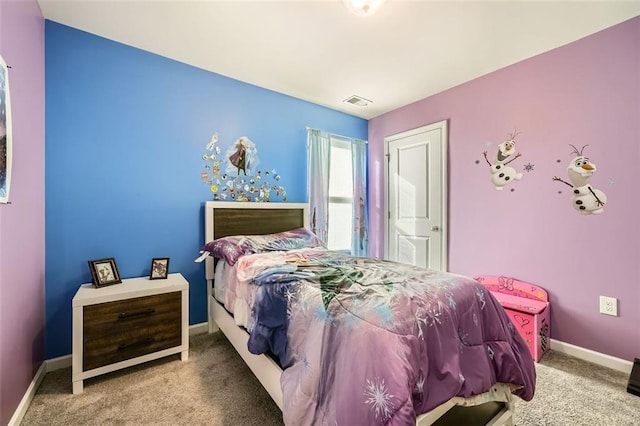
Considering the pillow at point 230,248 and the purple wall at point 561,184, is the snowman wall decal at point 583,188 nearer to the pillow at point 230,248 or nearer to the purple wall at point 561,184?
the purple wall at point 561,184

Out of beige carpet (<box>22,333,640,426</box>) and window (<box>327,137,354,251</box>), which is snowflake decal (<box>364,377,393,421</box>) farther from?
window (<box>327,137,354,251</box>)

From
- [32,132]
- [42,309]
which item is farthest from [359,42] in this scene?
[42,309]

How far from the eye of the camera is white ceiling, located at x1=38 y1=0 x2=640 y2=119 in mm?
1804

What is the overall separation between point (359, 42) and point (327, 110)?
138cm

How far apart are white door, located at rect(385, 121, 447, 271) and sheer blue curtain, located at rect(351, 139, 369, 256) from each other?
313mm

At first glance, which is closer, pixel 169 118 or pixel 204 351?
pixel 204 351

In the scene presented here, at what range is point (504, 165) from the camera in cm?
260

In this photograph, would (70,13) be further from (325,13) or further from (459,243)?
(459,243)

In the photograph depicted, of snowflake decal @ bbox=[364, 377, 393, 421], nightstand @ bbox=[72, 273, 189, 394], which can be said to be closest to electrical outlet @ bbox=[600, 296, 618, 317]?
snowflake decal @ bbox=[364, 377, 393, 421]

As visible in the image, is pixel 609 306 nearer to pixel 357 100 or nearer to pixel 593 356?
pixel 593 356

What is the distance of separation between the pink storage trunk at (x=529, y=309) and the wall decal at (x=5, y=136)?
10.8 ft

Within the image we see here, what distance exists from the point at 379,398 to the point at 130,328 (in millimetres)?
1751

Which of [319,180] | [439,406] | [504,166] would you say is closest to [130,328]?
[439,406]

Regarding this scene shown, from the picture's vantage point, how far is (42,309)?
186cm
